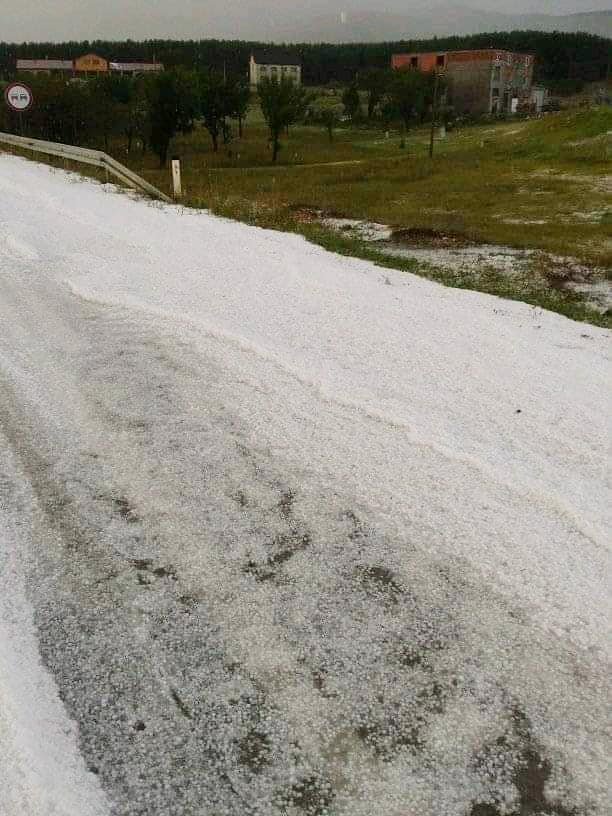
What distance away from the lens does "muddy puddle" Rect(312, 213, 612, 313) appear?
9.57m

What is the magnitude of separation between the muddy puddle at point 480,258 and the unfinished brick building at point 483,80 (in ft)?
309

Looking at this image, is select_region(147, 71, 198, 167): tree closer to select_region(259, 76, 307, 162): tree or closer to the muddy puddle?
select_region(259, 76, 307, 162): tree

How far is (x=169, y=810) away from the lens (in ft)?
6.93

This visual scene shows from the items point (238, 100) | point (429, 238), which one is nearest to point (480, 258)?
point (429, 238)

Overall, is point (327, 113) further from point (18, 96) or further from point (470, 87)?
point (18, 96)

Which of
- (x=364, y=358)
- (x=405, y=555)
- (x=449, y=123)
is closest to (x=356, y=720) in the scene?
(x=405, y=555)

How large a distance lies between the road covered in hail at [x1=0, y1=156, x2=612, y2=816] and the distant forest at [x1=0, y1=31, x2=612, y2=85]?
509ft

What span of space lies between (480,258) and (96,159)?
11.8 m

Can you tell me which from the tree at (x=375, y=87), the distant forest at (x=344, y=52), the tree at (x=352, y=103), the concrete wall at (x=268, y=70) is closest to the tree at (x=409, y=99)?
the tree at (x=375, y=87)

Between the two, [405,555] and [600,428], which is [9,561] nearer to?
[405,555]

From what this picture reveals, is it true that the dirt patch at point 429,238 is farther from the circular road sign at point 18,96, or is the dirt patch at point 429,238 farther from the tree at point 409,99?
the tree at point 409,99

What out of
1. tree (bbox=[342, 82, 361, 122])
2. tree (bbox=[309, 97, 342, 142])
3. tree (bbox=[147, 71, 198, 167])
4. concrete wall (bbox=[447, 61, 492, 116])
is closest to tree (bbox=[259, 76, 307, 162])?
tree (bbox=[147, 71, 198, 167])

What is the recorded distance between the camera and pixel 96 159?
17.1 meters

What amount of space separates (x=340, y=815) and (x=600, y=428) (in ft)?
11.2
